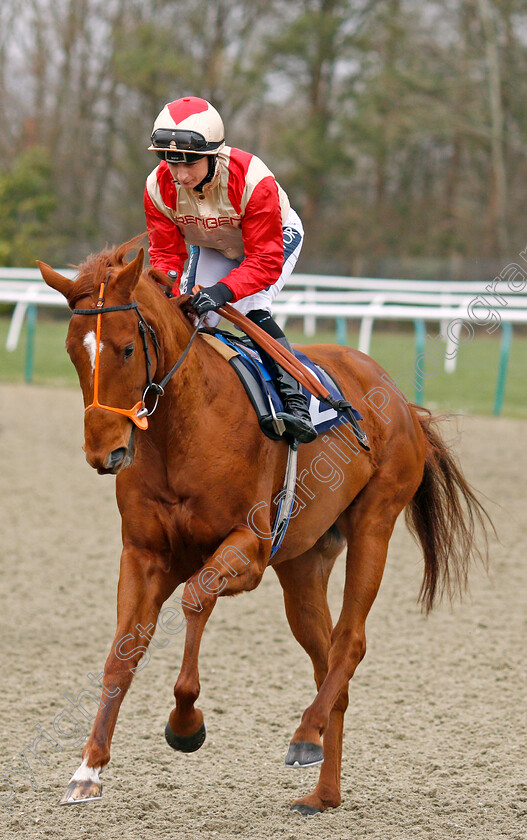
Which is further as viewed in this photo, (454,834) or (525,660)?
(525,660)

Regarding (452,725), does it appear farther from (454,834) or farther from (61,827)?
(61,827)

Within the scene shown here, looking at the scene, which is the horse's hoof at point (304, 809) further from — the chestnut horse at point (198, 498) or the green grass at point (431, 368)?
the green grass at point (431, 368)

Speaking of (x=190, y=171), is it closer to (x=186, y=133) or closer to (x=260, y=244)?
(x=186, y=133)

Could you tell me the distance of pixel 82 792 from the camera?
290 cm

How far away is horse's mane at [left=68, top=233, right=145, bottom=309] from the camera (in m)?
2.90

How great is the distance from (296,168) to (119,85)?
214 inches

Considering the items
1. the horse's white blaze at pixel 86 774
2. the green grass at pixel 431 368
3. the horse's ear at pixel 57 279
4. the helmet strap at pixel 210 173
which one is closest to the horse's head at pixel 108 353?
the horse's ear at pixel 57 279

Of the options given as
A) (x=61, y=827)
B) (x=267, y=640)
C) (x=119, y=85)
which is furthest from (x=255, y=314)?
(x=119, y=85)

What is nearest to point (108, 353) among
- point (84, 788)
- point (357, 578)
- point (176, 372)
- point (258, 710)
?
point (176, 372)

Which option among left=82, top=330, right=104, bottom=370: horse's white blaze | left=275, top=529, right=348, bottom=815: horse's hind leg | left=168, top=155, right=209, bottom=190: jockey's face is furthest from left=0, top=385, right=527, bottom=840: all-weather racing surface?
left=168, top=155, right=209, bottom=190: jockey's face

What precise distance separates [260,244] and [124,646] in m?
1.40

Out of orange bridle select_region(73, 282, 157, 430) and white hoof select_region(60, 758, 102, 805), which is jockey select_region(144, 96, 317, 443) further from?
white hoof select_region(60, 758, 102, 805)

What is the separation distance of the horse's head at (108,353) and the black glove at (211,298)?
36 cm

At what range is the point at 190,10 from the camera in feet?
Answer: 90.6
